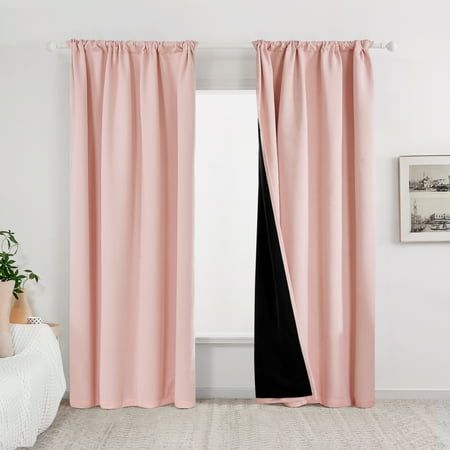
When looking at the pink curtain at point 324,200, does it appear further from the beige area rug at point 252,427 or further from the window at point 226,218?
the window at point 226,218

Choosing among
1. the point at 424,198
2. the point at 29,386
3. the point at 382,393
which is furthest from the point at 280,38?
the point at 29,386

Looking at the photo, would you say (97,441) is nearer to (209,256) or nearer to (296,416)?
(296,416)

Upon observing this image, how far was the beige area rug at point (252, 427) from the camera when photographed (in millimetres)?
2782

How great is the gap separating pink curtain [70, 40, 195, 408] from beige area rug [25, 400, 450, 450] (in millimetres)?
171

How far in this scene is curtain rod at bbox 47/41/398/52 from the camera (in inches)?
131

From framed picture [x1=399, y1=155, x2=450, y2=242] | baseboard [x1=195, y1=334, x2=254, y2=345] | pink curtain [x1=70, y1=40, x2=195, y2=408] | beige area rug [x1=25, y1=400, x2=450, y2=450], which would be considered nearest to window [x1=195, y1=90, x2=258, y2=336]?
baseboard [x1=195, y1=334, x2=254, y2=345]

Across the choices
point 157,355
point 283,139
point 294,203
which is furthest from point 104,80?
point 157,355

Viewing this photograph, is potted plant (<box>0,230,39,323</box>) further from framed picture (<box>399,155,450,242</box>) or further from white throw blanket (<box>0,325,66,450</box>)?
framed picture (<box>399,155,450,242</box>)

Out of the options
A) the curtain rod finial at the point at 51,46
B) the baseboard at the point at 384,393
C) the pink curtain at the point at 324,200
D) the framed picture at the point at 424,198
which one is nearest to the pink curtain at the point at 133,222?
the curtain rod finial at the point at 51,46

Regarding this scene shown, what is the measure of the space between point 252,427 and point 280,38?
7.20ft

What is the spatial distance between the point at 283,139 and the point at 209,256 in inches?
34.4

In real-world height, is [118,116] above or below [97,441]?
above

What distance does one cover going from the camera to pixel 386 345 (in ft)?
11.4

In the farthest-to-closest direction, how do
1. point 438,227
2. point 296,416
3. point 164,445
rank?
point 438,227
point 296,416
point 164,445
